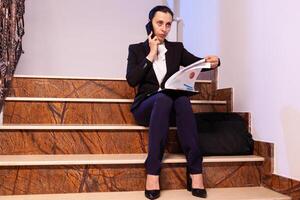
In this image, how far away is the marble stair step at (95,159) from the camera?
1493 mm

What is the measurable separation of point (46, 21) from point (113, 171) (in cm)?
207

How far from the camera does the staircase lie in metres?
1.51

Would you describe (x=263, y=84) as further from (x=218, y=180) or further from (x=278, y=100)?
(x=218, y=180)

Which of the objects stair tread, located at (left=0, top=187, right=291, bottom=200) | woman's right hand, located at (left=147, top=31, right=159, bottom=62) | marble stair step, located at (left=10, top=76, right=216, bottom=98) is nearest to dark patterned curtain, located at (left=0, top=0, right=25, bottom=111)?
marble stair step, located at (left=10, top=76, right=216, bottom=98)

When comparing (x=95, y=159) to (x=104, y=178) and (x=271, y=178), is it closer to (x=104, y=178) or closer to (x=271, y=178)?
(x=104, y=178)

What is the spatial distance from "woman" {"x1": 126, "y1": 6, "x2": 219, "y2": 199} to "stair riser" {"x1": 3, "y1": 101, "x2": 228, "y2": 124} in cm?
24

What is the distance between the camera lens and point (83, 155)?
1697 mm

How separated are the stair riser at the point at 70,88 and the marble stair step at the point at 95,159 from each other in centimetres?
56

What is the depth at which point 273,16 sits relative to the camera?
5.71 feet

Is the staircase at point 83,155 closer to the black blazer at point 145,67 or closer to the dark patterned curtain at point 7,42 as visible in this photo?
the dark patterned curtain at point 7,42

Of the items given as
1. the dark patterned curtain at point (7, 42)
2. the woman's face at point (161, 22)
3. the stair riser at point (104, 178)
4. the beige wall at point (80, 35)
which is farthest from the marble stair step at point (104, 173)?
the beige wall at point (80, 35)

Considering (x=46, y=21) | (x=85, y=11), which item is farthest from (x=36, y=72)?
(x=85, y=11)

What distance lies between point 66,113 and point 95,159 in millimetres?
473

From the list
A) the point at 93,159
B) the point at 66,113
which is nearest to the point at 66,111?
the point at 66,113
